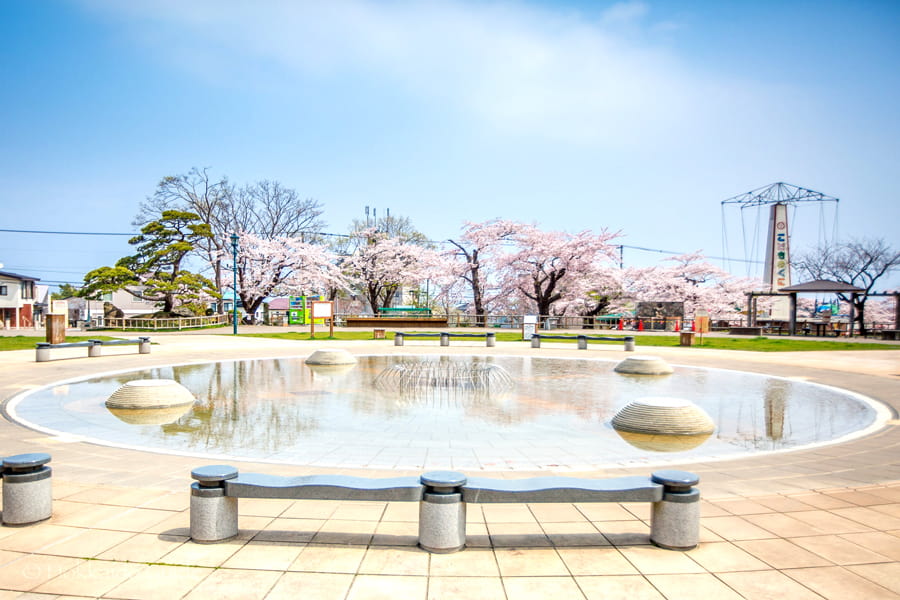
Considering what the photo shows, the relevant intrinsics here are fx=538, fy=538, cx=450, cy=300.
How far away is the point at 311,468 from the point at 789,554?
16.0 ft

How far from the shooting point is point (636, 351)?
2438cm

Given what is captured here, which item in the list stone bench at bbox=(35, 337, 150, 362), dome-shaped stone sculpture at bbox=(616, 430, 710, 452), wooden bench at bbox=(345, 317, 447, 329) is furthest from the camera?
wooden bench at bbox=(345, 317, 447, 329)

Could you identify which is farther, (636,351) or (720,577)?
(636,351)

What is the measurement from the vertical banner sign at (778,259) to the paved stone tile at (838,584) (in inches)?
1982

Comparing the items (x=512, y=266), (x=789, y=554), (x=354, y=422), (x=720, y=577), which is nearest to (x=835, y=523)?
(x=789, y=554)

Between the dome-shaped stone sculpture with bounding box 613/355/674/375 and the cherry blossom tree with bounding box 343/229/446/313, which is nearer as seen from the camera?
the dome-shaped stone sculpture with bounding box 613/355/674/375

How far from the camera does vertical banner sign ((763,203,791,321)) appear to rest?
47.8m

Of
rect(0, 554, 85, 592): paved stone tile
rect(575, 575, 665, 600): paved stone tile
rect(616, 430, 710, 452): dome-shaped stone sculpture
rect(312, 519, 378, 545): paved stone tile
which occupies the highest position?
rect(0, 554, 85, 592): paved stone tile

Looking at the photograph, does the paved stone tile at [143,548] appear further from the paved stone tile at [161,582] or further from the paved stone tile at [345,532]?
the paved stone tile at [345,532]

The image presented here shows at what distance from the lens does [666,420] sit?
8695 mm

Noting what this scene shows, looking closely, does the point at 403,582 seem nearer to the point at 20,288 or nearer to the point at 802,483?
the point at 802,483

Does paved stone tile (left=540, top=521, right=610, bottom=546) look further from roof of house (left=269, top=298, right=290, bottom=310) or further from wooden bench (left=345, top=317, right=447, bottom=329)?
roof of house (left=269, top=298, right=290, bottom=310)

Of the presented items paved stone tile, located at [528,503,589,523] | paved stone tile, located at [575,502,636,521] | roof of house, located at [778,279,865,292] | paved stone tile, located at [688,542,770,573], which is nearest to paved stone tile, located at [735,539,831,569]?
paved stone tile, located at [688,542,770,573]

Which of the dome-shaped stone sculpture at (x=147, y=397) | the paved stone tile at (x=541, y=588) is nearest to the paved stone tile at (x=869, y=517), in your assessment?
the paved stone tile at (x=541, y=588)
